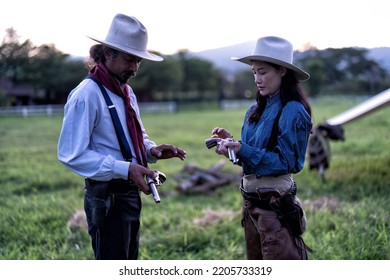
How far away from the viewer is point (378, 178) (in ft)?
19.9

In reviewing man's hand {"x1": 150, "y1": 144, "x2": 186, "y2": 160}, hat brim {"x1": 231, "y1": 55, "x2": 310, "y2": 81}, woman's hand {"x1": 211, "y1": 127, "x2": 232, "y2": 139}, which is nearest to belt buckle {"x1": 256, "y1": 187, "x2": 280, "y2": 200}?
woman's hand {"x1": 211, "y1": 127, "x2": 232, "y2": 139}

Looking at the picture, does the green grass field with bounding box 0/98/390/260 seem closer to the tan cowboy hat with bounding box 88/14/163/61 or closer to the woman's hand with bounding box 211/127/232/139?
the woman's hand with bounding box 211/127/232/139

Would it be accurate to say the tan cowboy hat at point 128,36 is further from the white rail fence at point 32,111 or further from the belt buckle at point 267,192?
the white rail fence at point 32,111

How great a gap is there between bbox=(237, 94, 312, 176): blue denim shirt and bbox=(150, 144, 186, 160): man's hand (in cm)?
39

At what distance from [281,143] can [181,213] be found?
309 centimetres

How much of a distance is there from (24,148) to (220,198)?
12.4 ft

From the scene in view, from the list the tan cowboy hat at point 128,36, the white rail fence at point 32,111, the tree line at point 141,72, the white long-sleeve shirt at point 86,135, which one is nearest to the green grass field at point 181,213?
the white rail fence at point 32,111

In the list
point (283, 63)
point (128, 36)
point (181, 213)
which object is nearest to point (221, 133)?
point (283, 63)

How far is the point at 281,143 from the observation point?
2.22 m

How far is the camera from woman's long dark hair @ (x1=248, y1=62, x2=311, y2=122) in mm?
2293

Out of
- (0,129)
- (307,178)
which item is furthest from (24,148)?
(307,178)

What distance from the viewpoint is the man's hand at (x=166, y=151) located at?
2.55m

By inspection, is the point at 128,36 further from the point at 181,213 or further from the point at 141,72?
the point at 141,72

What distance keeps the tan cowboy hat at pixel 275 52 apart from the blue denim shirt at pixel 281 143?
0.55 feet
